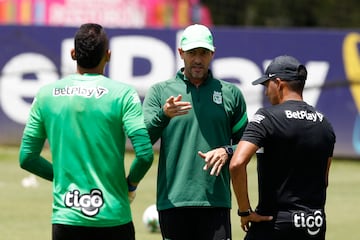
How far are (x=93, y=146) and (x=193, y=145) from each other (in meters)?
1.18

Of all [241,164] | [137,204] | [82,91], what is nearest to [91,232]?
[82,91]

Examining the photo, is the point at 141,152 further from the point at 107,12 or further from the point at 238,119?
the point at 107,12

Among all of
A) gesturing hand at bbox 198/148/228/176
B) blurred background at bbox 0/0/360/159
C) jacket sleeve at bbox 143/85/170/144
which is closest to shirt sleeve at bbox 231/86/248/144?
gesturing hand at bbox 198/148/228/176

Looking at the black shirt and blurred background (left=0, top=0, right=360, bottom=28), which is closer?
the black shirt

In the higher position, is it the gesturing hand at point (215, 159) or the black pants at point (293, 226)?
the gesturing hand at point (215, 159)

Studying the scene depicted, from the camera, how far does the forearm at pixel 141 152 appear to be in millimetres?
6164

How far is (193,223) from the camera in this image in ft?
23.7

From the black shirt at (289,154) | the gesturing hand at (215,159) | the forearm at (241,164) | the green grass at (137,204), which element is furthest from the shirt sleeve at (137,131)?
the green grass at (137,204)

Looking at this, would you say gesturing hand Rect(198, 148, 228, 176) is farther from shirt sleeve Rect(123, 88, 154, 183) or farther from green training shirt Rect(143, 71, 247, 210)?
shirt sleeve Rect(123, 88, 154, 183)

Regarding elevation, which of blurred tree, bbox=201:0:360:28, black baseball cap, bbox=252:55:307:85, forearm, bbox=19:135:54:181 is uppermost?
black baseball cap, bbox=252:55:307:85

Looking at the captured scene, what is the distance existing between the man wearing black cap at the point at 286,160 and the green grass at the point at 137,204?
4.82 metres

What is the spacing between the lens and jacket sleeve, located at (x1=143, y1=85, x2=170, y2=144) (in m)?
7.00

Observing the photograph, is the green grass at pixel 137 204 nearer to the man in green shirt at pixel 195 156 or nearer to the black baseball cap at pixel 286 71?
the man in green shirt at pixel 195 156

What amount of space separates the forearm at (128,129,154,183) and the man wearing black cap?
1.91ft
